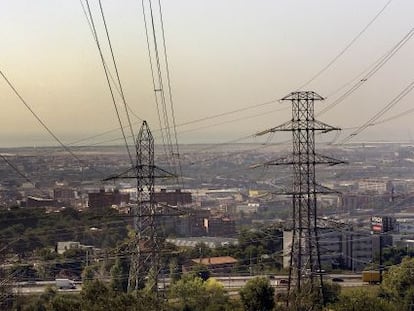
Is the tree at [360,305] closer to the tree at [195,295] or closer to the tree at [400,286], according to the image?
the tree at [195,295]

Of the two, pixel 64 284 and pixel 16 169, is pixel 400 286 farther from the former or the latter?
pixel 16 169

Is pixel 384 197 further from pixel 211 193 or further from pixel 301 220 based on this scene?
pixel 301 220

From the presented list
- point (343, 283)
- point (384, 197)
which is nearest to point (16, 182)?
point (343, 283)

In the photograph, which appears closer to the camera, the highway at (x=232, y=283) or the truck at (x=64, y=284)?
the highway at (x=232, y=283)

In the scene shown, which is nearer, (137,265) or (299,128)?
(137,265)

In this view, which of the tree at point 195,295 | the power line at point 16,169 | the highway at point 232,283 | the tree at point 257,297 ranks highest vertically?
the power line at point 16,169

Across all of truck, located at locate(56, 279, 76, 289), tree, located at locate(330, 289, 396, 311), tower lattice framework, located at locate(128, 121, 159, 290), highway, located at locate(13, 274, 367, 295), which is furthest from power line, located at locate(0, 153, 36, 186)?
tree, located at locate(330, 289, 396, 311)

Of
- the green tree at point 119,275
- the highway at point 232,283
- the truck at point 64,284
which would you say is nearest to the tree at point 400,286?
the highway at point 232,283

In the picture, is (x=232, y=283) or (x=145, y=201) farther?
(x=232, y=283)

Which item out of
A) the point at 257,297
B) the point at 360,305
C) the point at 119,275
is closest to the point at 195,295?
the point at 257,297
